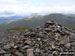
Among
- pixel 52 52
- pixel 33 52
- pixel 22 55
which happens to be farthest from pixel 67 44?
pixel 22 55

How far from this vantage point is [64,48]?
29.1m

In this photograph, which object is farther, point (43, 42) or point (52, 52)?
point (43, 42)

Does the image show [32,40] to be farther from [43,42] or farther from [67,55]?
[67,55]

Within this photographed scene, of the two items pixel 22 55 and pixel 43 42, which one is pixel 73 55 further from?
pixel 22 55

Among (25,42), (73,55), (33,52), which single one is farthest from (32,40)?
(73,55)

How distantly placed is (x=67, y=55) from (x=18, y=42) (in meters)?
9.47

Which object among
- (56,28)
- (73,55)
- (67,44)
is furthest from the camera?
(56,28)

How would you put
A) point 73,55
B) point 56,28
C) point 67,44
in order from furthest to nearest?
1. point 56,28
2. point 67,44
3. point 73,55

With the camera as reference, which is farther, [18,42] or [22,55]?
[18,42]

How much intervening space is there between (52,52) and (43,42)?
3452mm

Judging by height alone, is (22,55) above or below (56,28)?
below

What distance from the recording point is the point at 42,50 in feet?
94.3

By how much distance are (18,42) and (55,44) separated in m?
6.89

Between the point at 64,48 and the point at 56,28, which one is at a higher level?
the point at 56,28
